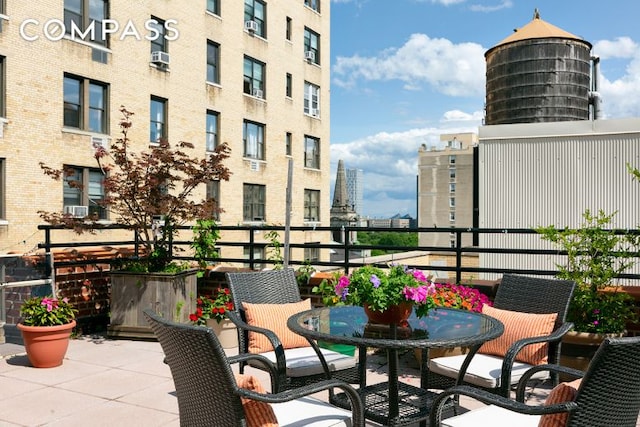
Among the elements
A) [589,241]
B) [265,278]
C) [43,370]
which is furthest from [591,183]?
[43,370]

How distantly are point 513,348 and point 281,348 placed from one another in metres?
1.67

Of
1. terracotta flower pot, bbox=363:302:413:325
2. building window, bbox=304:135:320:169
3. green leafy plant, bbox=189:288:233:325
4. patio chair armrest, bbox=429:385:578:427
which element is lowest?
green leafy plant, bbox=189:288:233:325

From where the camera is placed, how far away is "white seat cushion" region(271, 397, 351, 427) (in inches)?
130

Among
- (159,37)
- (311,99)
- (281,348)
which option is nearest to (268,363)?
(281,348)

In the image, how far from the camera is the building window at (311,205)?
2967cm

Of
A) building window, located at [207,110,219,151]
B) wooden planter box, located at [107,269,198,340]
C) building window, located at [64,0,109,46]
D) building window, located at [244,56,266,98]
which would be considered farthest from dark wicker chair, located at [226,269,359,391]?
building window, located at [244,56,266,98]

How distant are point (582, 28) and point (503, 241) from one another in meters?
14.1

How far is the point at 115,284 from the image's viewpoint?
8.41 metres

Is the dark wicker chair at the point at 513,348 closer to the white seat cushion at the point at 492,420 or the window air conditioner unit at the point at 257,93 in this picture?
the white seat cushion at the point at 492,420

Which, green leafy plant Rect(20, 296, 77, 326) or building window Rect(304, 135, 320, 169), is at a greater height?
building window Rect(304, 135, 320, 169)

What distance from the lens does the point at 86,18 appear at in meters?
17.9

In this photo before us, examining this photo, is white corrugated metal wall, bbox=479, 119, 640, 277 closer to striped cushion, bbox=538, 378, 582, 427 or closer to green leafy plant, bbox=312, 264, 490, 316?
green leafy plant, bbox=312, 264, 490, 316

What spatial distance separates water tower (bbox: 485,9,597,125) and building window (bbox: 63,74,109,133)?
53.4ft

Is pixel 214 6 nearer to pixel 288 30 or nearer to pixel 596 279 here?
pixel 288 30
